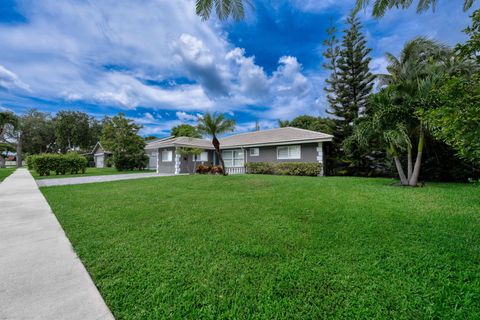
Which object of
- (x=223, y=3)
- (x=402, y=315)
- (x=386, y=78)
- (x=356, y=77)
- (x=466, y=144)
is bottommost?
(x=402, y=315)

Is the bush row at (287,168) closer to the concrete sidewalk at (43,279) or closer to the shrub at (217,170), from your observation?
the shrub at (217,170)

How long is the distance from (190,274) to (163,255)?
739mm

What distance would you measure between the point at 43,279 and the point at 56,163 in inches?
814

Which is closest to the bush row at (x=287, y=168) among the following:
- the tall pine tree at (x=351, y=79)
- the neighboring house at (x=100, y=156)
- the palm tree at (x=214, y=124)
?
the tall pine tree at (x=351, y=79)

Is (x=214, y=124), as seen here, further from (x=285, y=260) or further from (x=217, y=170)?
(x=285, y=260)

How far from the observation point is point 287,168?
1572 centimetres

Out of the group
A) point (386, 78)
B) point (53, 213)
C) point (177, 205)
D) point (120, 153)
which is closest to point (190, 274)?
point (177, 205)

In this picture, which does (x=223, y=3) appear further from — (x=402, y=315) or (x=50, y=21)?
(x=50, y=21)

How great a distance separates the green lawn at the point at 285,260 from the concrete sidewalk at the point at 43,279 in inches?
6.2

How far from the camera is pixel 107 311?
6.56ft

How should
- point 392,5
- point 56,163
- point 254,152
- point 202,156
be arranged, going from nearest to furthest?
point 392,5
point 56,163
point 254,152
point 202,156

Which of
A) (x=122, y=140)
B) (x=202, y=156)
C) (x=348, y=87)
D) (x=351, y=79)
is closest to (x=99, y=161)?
(x=122, y=140)

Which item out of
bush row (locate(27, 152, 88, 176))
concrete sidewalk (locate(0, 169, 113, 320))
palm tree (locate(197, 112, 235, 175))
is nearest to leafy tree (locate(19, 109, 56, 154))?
bush row (locate(27, 152, 88, 176))

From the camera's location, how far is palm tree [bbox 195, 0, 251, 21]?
3070 mm
